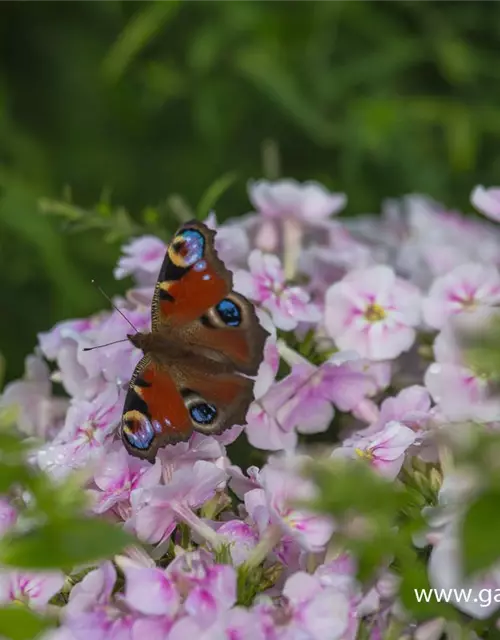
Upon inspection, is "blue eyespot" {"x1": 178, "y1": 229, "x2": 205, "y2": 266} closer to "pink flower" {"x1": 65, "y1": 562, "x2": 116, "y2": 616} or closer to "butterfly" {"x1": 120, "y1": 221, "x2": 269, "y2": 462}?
"butterfly" {"x1": 120, "y1": 221, "x2": 269, "y2": 462}

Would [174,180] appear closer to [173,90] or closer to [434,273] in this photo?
[173,90]

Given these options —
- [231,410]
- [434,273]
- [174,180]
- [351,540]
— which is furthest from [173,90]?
[351,540]

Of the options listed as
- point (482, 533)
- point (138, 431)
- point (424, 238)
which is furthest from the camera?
point (424, 238)

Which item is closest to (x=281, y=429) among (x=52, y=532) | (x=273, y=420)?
(x=273, y=420)

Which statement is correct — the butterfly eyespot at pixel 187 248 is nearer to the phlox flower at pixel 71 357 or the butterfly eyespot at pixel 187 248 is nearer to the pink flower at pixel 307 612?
the phlox flower at pixel 71 357

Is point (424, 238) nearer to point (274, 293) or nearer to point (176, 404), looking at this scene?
point (274, 293)

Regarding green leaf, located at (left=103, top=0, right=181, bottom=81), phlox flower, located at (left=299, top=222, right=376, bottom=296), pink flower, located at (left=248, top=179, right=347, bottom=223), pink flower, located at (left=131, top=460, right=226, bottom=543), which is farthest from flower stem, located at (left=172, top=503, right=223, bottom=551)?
green leaf, located at (left=103, top=0, right=181, bottom=81)
